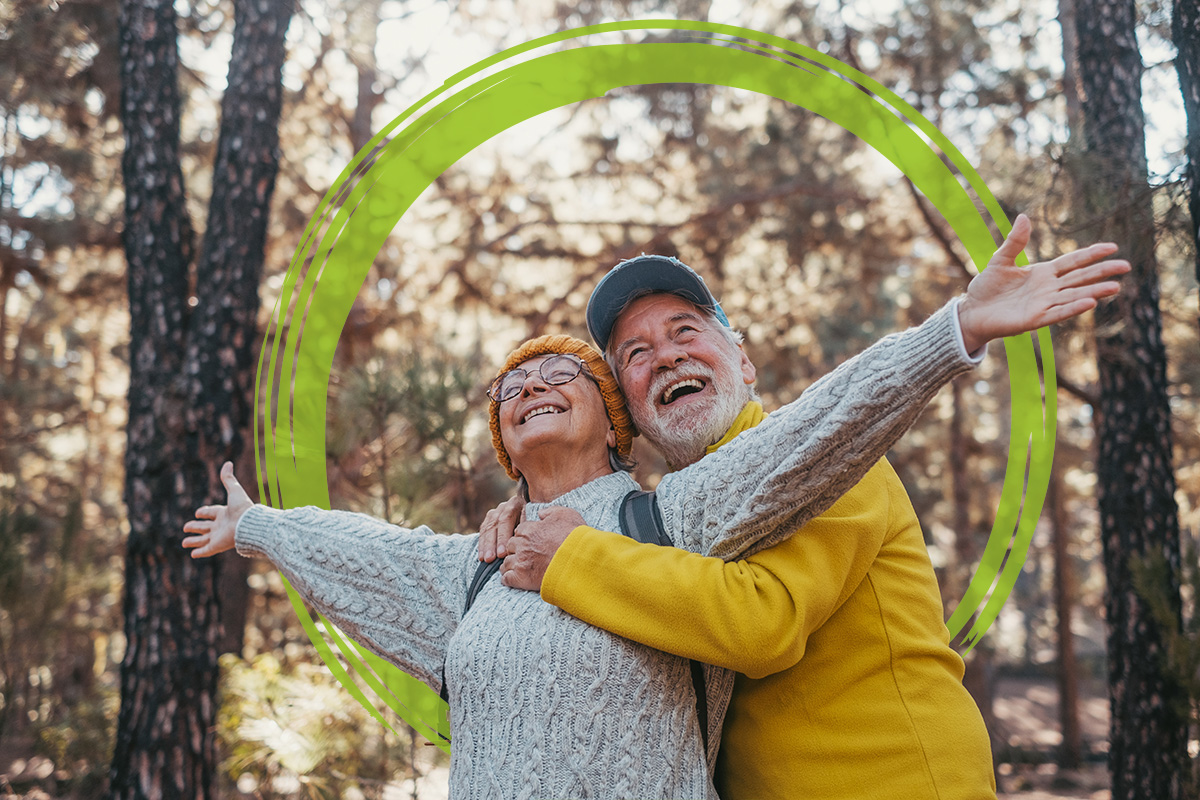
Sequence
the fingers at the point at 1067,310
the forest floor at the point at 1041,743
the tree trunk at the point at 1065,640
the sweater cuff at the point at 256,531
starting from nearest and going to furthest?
the fingers at the point at 1067,310, the sweater cuff at the point at 256,531, the forest floor at the point at 1041,743, the tree trunk at the point at 1065,640

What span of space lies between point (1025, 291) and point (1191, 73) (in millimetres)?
1864

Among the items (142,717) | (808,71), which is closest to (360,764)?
(142,717)

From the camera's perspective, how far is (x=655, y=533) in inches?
66.9

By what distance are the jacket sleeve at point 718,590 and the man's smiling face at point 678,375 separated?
431mm

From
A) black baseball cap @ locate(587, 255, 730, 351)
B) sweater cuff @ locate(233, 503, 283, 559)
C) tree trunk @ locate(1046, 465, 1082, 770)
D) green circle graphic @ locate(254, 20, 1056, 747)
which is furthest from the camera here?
tree trunk @ locate(1046, 465, 1082, 770)

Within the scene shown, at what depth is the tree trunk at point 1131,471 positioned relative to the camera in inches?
163

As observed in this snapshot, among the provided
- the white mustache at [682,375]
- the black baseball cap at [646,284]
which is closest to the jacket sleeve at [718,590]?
the white mustache at [682,375]

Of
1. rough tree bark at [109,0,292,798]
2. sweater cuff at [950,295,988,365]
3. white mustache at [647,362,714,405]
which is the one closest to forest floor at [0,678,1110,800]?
rough tree bark at [109,0,292,798]

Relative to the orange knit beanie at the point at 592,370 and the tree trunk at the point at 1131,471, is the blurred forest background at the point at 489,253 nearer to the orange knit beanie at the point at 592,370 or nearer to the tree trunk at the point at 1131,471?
the tree trunk at the point at 1131,471

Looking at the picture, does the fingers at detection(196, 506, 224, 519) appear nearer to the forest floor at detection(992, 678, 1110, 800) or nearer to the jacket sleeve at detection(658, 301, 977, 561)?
the jacket sleeve at detection(658, 301, 977, 561)

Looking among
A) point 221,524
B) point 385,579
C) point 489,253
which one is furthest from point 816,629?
point 489,253

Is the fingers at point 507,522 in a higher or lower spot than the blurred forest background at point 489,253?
lower

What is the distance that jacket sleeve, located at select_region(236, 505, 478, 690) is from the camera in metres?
2.00

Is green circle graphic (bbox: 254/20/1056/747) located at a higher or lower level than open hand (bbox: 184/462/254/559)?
higher
